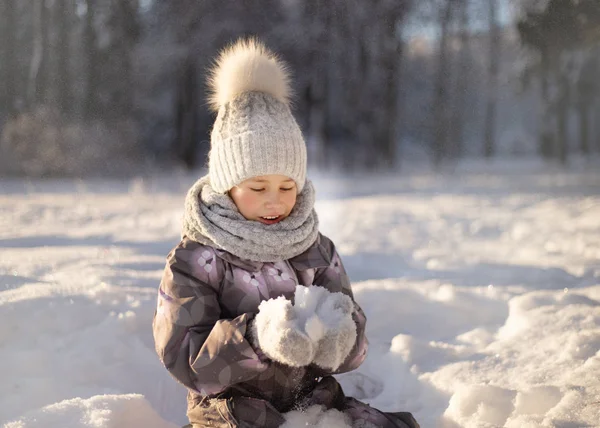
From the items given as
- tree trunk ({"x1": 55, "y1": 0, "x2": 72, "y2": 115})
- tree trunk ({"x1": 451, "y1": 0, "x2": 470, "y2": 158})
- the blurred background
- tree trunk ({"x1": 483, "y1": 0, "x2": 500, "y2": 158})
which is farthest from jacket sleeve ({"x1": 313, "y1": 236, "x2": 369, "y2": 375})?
tree trunk ({"x1": 55, "y1": 0, "x2": 72, "y2": 115})

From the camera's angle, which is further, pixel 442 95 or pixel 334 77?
pixel 442 95

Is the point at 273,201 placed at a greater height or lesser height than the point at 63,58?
lesser

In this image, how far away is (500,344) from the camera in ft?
7.12

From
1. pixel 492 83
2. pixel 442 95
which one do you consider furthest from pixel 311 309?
pixel 442 95

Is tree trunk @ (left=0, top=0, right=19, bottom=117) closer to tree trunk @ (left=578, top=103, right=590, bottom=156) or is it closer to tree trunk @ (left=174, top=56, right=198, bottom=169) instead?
tree trunk @ (left=174, top=56, right=198, bottom=169)

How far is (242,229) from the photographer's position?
4.60 feet

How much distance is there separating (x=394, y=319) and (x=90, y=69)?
6267 mm

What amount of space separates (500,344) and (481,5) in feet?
14.3

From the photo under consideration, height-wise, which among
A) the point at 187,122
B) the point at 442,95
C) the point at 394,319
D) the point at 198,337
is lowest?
the point at 394,319

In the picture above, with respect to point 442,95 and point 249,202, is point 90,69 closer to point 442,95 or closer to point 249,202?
point 442,95

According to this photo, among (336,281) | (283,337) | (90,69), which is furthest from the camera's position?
(90,69)

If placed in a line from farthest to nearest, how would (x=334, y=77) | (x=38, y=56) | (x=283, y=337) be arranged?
1. (x=38, y=56)
2. (x=334, y=77)
3. (x=283, y=337)

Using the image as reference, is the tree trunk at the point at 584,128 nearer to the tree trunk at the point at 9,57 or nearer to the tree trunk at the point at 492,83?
the tree trunk at the point at 492,83

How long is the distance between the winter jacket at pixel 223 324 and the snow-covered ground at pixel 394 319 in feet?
1.22
